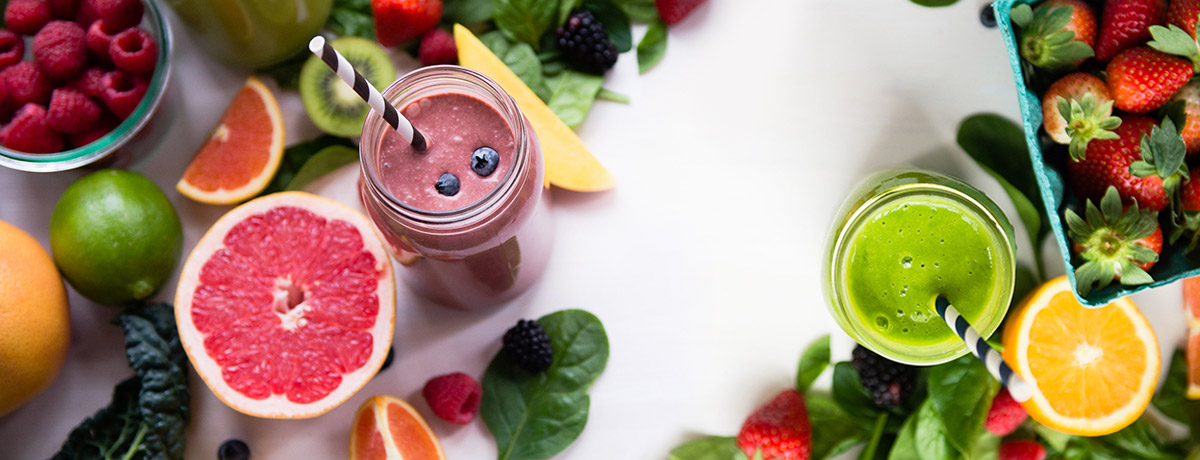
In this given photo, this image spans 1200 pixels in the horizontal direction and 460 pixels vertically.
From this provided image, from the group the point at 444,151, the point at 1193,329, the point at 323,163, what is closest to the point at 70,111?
the point at 323,163

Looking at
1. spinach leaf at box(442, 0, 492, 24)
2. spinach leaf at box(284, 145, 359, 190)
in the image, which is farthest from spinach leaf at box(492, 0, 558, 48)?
spinach leaf at box(284, 145, 359, 190)

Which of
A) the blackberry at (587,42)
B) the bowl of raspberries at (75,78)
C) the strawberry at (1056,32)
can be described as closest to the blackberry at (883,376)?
the strawberry at (1056,32)

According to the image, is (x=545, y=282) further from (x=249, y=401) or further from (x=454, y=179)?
(x=249, y=401)

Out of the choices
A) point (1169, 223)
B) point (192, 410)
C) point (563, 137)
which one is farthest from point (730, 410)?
point (192, 410)

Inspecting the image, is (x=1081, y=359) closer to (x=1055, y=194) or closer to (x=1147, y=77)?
(x=1055, y=194)

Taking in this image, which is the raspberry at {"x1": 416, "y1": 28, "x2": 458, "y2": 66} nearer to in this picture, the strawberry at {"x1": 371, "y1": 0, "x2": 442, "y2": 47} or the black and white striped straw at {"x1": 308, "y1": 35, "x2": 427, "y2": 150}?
→ the strawberry at {"x1": 371, "y1": 0, "x2": 442, "y2": 47}

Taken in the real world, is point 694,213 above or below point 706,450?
above
